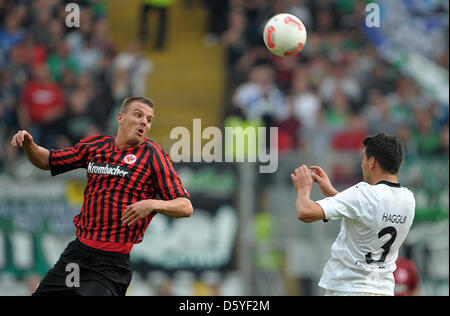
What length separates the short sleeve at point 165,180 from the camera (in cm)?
647

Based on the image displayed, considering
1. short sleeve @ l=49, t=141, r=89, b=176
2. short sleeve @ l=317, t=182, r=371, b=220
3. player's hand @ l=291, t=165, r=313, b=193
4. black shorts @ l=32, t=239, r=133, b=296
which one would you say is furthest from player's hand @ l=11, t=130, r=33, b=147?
short sleeve @ l=317, t=182, r=371, b=220

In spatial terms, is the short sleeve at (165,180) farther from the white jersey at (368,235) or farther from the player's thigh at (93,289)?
the white jersey at (368,235)

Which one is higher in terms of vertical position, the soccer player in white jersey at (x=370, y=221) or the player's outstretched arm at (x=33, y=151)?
the player's outstretched arm at (x=33, y=151)

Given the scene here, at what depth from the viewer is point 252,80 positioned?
590 inches

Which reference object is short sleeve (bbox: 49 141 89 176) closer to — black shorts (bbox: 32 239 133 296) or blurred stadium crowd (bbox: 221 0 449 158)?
black shorts (bbox: 32 239 133 296)

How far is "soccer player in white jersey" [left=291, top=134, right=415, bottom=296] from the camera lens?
20.1 ft

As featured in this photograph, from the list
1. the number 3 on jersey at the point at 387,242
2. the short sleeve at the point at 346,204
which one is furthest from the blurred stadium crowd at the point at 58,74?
the number 3 on jersey at the point at 387,242

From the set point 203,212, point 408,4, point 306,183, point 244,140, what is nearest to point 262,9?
point 408,4

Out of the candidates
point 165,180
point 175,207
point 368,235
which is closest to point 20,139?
point 165,180

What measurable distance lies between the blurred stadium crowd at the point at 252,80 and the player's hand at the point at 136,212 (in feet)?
24.2

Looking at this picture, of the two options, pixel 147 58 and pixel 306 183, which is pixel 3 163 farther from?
pixel 306 183

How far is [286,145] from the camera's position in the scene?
44.3ft

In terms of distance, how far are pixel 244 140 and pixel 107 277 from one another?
6.68 m

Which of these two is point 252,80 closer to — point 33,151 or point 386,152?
point 33,151
